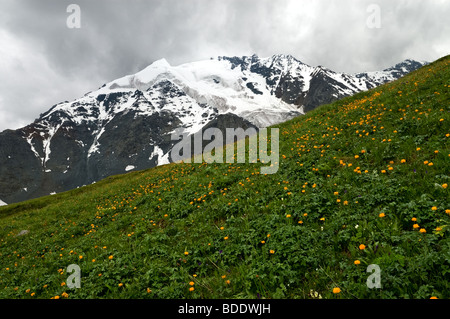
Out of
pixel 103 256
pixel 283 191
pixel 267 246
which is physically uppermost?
pixel 283 191

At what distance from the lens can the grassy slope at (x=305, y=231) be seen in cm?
395

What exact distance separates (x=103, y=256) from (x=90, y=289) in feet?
6.32

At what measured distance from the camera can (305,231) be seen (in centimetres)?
521

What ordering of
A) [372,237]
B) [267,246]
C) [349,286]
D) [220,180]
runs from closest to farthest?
[349,286] → [372,237] → [267,246] → [220,180]

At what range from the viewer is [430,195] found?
4840 millimetres

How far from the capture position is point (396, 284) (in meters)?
3.28

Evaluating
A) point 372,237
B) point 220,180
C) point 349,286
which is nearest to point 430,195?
point 372,237

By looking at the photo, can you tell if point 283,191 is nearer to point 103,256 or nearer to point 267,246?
point 267,246

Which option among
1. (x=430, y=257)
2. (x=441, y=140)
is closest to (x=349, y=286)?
(x=430, y=257)

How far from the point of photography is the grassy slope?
3.95 metres

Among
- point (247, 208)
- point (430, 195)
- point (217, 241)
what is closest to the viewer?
point (430, 195)

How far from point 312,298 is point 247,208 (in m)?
3.91

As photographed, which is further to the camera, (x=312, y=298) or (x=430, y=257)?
(x=312, y=298)

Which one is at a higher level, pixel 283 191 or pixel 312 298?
pixel 283 191
